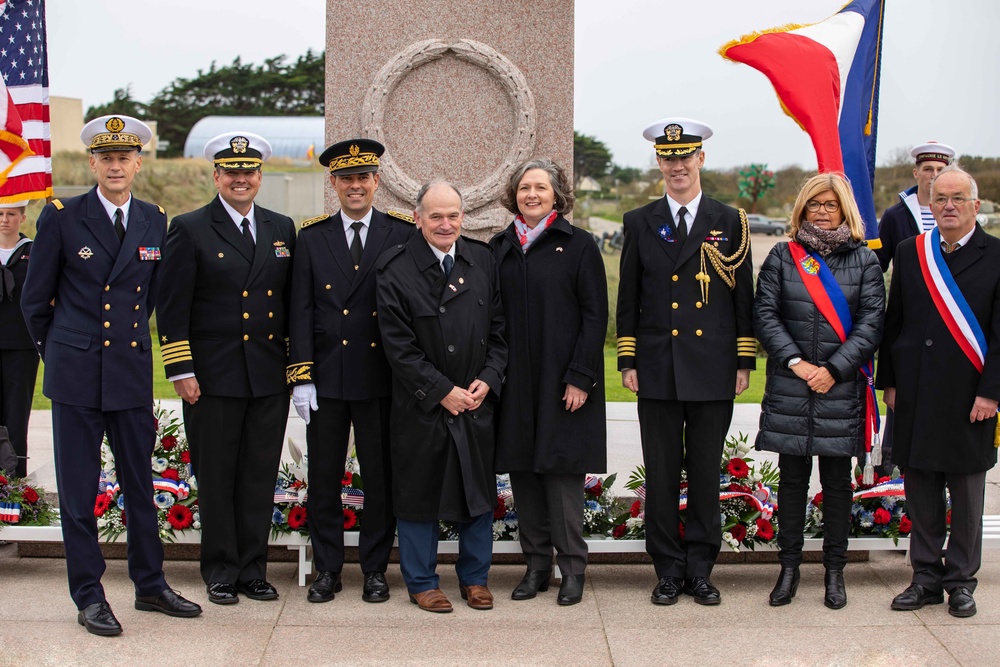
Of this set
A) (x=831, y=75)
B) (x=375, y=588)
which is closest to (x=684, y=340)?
(x=375, y=588)

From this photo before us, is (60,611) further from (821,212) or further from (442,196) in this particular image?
(821,212)

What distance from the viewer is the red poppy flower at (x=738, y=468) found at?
4.94 m

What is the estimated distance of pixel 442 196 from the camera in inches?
172

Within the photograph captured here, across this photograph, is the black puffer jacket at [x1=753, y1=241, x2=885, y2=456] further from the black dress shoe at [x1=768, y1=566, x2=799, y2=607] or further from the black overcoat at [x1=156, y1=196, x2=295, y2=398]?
the black overcoat at [x1=156, y1=196, x2=295, y2=398]

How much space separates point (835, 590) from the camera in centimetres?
452

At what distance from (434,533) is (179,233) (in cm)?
158

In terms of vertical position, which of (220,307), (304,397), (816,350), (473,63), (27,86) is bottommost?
(304,397)

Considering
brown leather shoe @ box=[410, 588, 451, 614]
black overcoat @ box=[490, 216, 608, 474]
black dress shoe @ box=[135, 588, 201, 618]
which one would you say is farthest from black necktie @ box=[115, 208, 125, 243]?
brown leather shoe @ box=[410, 588, 451, 614]

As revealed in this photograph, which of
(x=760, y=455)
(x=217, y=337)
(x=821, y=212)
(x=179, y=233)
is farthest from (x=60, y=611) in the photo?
(x=760, y=455)

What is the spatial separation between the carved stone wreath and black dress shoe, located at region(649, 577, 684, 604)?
2.19 meters

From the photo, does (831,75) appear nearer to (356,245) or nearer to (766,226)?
(356,245)

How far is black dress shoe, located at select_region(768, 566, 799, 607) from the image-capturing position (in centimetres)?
453

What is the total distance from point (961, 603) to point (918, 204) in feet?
7.43

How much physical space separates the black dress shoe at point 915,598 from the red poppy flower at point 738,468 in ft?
2.67
